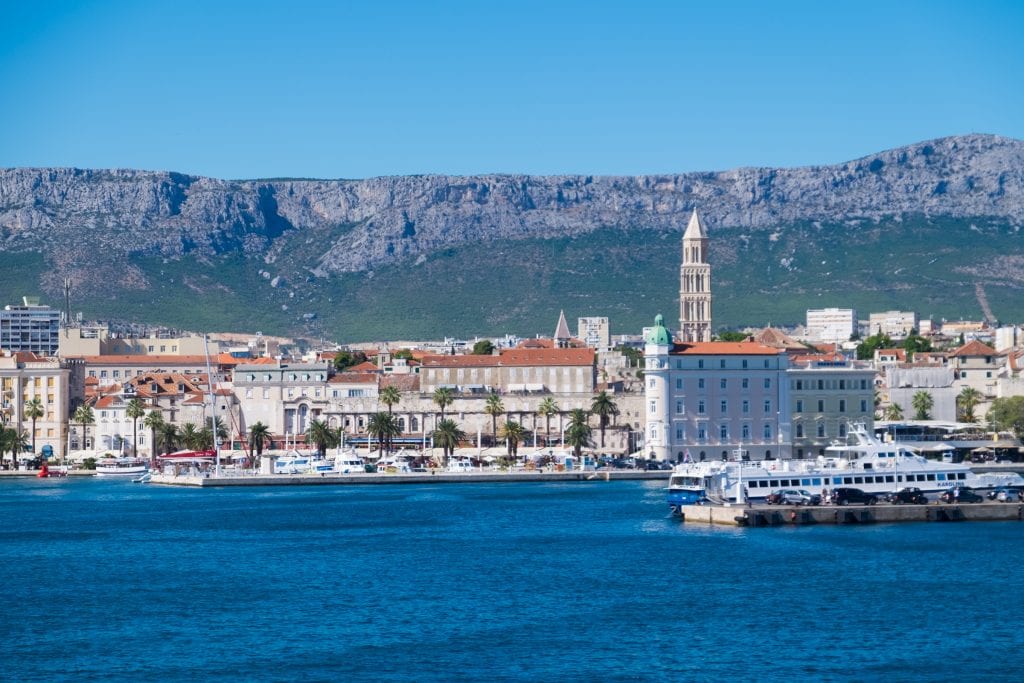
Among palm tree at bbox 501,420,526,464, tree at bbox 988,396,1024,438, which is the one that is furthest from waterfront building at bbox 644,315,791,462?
tree at bbox 988,396,1024,438

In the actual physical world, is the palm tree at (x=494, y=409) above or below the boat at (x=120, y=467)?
above

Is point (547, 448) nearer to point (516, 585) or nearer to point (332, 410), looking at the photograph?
point (332, 410)

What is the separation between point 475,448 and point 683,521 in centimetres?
5205

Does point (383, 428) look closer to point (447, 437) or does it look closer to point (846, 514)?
point (447, 437)

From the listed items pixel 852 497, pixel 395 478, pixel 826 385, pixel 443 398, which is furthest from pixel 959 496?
pixel 443 398

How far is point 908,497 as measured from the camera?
8875 centimetres

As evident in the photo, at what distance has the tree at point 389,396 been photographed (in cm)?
13912

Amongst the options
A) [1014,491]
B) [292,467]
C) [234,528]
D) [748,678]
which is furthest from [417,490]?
[748,678]

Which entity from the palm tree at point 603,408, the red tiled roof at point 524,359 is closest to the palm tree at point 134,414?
the red tiled roof at point 524,359

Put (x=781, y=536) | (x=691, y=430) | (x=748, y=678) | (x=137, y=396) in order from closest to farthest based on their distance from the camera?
(x=748, y=678), (x=781, y=536), (x=691, y=430), (x=137, y=396)

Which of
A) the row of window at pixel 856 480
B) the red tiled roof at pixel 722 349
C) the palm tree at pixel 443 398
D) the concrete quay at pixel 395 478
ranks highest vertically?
the red tiled roof at pixel 722 349

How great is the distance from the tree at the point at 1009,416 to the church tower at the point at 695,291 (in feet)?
118

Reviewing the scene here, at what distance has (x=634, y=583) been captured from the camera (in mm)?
65500

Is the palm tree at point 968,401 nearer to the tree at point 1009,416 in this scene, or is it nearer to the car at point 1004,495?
the tree at point 1009,416
